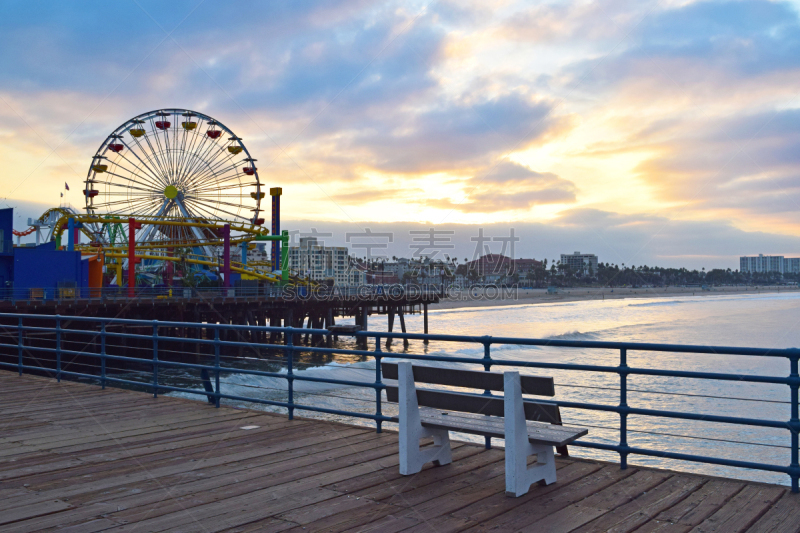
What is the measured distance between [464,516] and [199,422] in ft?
11.5

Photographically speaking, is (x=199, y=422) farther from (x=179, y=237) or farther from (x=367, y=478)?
(x=179, y=237)

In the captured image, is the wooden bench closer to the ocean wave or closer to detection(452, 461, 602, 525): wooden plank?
detection(452, 461, 602, 525): wooden plank

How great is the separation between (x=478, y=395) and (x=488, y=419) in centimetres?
37

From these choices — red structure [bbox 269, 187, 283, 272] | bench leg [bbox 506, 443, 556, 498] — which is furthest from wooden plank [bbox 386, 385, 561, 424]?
red structure [bbox 269, 187, 283, 272]

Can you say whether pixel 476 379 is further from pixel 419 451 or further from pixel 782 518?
pixel 782 518

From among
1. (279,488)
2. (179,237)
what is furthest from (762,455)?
(179,237)

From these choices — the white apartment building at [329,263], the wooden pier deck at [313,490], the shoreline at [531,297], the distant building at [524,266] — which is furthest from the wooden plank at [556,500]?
the distant building at [524,266]

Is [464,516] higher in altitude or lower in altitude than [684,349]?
lower

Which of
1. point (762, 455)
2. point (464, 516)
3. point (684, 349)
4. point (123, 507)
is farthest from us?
point (762, 455)

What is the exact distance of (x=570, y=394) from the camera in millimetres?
16484

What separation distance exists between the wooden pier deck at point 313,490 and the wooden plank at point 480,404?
0.48 meters

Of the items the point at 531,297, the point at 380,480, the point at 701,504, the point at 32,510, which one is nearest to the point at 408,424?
the point at 380,480

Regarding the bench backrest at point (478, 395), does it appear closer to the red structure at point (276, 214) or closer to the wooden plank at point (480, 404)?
the wooden plank at point (480, 404)

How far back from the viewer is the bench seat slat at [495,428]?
3.66m
